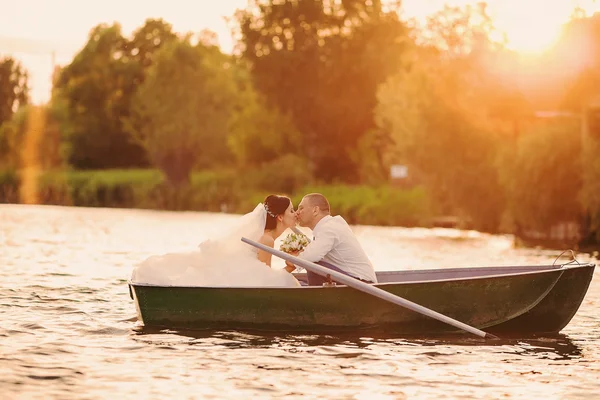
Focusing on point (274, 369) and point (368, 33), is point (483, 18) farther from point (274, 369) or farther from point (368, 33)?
point (274, 369)

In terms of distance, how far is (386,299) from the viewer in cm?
1402

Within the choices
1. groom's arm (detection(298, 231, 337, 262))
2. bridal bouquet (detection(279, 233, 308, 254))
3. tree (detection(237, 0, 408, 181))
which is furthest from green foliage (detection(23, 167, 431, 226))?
groom's arm (detection(298, 231, 337, 262))

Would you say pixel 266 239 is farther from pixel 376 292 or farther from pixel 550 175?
pixel 550 175

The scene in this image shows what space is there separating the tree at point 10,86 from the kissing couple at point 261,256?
105 meters

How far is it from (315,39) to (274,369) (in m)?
56.0

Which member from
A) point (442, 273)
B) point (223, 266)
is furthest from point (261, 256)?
point (442, 273)

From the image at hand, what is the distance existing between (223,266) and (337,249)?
4.86ft

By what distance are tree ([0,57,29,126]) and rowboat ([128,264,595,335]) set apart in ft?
345

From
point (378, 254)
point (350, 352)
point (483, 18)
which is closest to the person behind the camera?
point (350, 352)

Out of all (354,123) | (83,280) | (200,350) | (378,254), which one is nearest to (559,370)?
(200,350)

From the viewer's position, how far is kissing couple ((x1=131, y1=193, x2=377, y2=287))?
14.4m

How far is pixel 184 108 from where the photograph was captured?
239 feet

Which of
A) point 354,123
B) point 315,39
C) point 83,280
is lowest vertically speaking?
point 83,280

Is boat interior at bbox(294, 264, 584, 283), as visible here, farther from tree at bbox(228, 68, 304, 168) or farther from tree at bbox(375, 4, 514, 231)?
tree at bbox(228, 68, 304, 168)
